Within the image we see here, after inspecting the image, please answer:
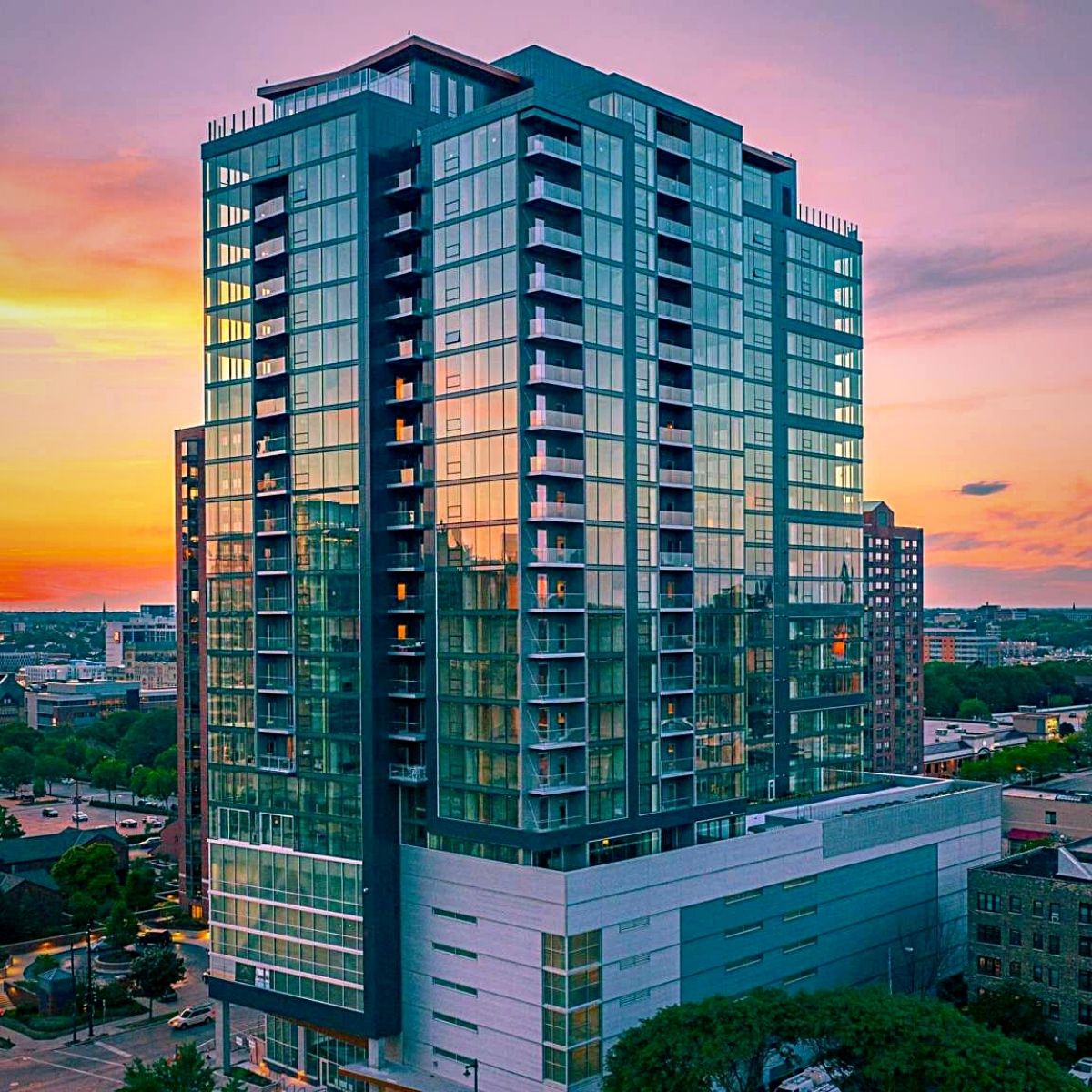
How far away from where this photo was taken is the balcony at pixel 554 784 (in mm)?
65438

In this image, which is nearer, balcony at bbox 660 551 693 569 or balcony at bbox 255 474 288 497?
balcony at bbox 660 551 693 569

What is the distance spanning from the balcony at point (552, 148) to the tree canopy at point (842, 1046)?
43409 millimetres

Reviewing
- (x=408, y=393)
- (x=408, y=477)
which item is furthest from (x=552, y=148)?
(x=408, y=477)

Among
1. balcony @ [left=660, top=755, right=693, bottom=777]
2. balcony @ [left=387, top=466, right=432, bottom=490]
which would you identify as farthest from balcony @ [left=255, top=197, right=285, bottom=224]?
balcony @ [left=660, top=755, right=693, bottom=777]

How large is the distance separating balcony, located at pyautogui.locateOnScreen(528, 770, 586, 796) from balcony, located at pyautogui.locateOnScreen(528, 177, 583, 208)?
30.4m

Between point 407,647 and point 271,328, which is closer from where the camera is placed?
point 407,647

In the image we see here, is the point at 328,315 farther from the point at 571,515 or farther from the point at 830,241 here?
the point at 830,241

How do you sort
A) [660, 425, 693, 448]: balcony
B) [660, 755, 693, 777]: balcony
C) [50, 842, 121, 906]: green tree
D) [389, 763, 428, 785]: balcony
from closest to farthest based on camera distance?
[389, 763, 428, 785]: balcony < [660, 755, 693, 777]: balcony < [660, 425, 693, 448]: balcony < [50, 842, 121, 906]: green tree

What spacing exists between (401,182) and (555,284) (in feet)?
38.5

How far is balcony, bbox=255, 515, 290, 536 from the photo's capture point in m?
74.8

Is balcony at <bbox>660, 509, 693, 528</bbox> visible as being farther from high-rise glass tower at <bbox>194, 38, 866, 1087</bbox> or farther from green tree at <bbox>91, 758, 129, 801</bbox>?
green tree at <bbox>91, 758, 129, 801</bbox>

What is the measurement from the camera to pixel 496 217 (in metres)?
67.2

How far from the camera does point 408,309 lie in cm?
7088

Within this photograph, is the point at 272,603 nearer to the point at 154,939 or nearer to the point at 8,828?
the point at 154,939
